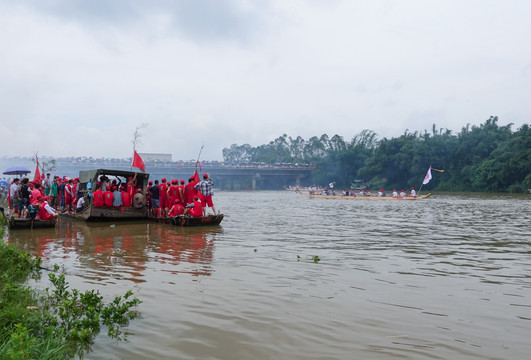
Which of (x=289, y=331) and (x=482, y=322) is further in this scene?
(x=482, y=322)

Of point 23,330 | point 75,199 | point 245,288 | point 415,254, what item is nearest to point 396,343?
point 245,288

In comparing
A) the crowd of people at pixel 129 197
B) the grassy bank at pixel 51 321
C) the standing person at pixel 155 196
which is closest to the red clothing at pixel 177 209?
the crowd of people at pixel 129 197

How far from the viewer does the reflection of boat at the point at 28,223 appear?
44.0 ft

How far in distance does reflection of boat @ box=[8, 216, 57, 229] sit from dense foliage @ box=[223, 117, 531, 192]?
Result: 52402 millimetres

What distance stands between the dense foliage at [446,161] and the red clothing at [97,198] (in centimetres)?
4998

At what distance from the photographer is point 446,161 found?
228ft

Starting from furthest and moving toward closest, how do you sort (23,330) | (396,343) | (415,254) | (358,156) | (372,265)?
(358,156) → (415,254) → (372,265) → (396,343) → (23,330)

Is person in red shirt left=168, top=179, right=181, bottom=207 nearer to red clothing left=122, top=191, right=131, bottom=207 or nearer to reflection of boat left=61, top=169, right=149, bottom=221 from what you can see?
reflection of boat left=61, top=169, right=149, bottom=221

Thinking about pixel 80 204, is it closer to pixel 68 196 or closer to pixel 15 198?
pixel 68 196

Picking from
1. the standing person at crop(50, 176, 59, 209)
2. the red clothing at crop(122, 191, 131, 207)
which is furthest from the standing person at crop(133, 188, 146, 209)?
the standing person at crop(50, 176, 59, 209)

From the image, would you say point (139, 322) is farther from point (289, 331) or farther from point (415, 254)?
point (415, 254)

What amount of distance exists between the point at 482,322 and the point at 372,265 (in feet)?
12.1

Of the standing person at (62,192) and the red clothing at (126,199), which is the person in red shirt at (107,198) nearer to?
the red clothing at (126,199)

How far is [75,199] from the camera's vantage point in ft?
64.3
